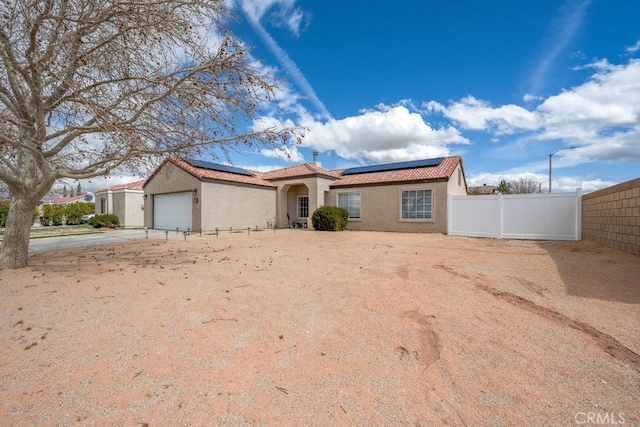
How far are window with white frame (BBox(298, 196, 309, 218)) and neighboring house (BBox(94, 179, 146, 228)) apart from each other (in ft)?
42.8

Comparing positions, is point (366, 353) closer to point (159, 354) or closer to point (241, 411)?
→ point (241, 411)

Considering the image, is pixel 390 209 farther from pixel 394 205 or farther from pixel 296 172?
pixel 296 172

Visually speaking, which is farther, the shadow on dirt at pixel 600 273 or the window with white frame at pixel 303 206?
the window with white frame at pixel 303 206

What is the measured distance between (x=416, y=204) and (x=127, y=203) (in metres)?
21.7

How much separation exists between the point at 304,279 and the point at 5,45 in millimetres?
7057

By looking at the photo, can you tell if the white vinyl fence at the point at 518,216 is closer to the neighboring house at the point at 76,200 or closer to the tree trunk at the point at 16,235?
the tree trunk at the point at 16,235

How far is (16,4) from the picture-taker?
5336mm

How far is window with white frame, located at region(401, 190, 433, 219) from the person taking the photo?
15586 mm

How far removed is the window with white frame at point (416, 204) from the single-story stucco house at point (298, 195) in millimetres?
51

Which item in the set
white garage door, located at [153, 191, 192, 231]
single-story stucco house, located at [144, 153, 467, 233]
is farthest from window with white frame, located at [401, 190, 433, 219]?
white garage door, located at [153, 191, 192, 231]

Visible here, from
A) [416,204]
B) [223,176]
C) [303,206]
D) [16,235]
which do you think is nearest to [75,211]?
[223,176]

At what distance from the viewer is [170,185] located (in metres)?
18.4

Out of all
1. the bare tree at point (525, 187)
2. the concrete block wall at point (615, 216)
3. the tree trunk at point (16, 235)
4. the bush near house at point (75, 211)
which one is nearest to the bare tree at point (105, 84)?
the tree trunk at point (16, 235)

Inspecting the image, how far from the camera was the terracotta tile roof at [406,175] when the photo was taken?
15.4 m
